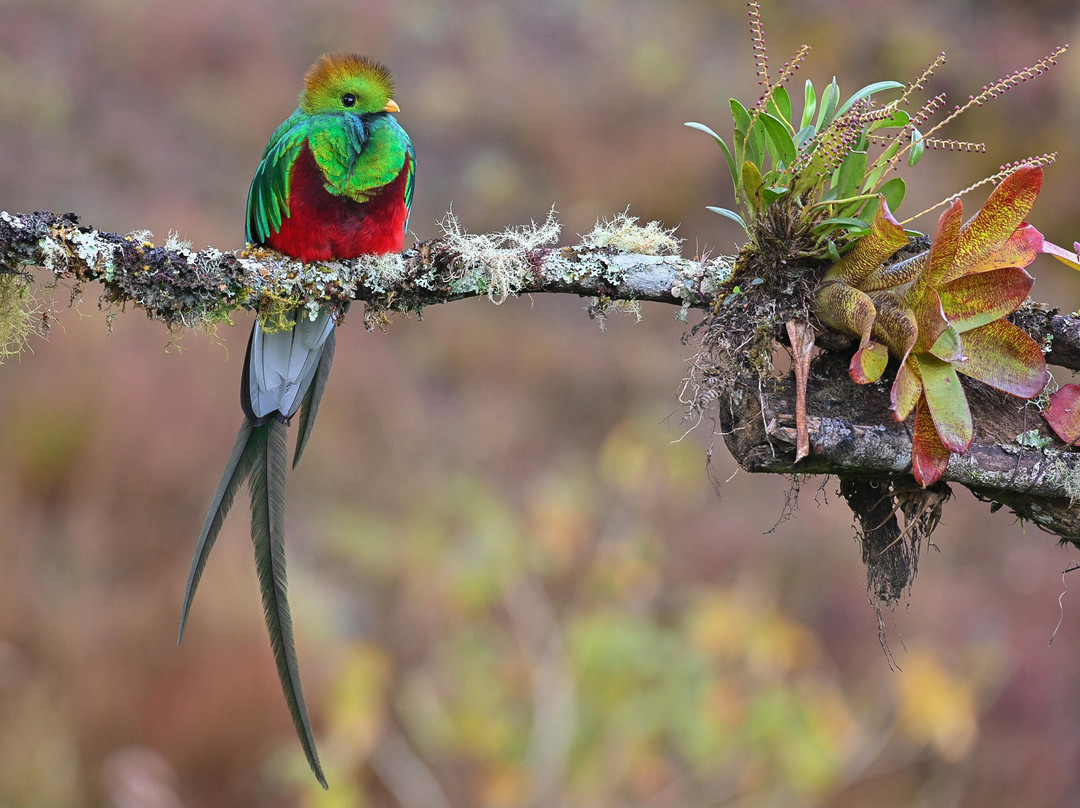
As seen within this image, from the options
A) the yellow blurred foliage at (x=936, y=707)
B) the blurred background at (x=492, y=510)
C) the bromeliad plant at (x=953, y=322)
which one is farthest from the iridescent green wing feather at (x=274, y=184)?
the yellow blurred foliage at (x=936, y=707)

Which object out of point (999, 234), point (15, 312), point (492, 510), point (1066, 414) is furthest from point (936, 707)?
→ point (15, 312)

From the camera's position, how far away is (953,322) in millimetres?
1229

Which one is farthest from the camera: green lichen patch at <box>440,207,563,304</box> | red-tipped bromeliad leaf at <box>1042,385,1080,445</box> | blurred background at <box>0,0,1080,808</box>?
blurred background at <box>0,0,1080,808</box>

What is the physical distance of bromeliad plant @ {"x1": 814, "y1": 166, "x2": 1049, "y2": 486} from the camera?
3.90ft

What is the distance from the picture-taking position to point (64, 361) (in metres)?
4.20

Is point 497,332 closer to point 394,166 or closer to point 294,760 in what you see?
point 294,760

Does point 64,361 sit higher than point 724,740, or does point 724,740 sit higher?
point 64,361

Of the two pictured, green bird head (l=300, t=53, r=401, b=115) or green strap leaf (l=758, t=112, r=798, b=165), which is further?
green bird head (l=300, t=53, r=401, b=115)

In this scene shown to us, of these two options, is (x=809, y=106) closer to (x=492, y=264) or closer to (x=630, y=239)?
(x=630, y=239)

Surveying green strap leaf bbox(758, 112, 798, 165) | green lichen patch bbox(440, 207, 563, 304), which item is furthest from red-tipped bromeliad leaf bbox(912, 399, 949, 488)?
green lichen patch bbox(440, 207, 563, 304)

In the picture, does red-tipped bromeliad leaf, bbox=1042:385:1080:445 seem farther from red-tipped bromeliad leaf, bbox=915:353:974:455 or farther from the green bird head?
the green bird head

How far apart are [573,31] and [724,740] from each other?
6.04 m

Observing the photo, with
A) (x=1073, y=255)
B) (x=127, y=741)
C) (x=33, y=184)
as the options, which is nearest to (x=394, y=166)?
(x=1073, y=255)

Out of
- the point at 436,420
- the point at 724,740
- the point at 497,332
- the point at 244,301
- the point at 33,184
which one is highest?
the point at 33,184
